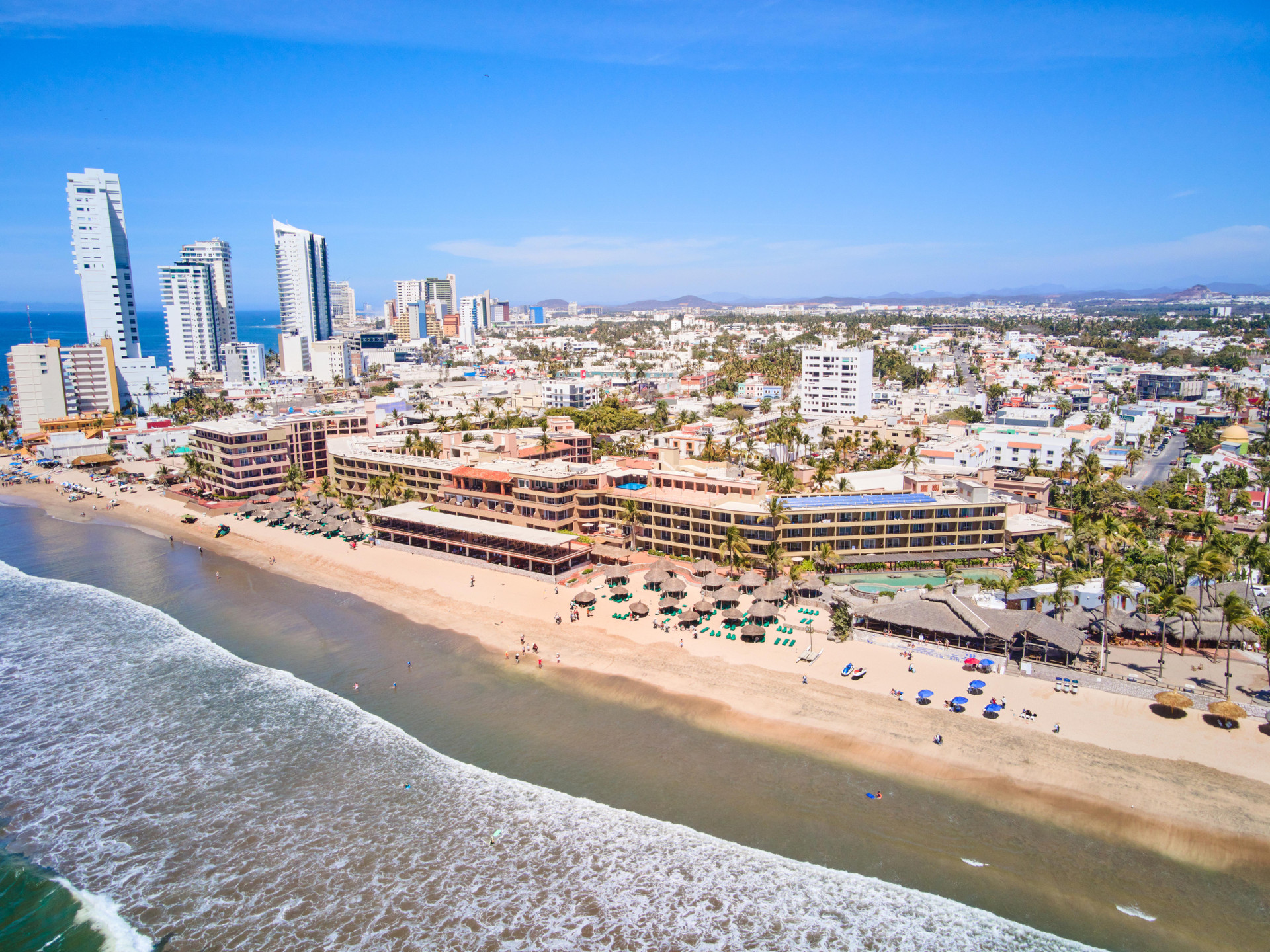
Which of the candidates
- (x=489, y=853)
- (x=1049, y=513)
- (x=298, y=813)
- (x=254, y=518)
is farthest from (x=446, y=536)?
(x=1049, y=513)

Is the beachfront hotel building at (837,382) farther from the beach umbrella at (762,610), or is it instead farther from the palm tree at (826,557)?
the beach umbrella at (762,610)

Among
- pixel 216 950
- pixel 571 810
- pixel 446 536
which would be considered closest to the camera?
pixel 216 950

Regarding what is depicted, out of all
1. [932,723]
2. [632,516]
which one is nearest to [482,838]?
[932,723]

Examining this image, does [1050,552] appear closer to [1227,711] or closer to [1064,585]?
[1064,585]

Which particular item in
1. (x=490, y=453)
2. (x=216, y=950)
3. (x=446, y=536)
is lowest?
(x=216, y=950)

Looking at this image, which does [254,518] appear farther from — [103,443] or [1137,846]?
[1137,846]

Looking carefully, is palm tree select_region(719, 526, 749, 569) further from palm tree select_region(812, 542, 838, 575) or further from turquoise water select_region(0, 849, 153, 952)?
turquoise water select_region(0, 849, 153, 952)
